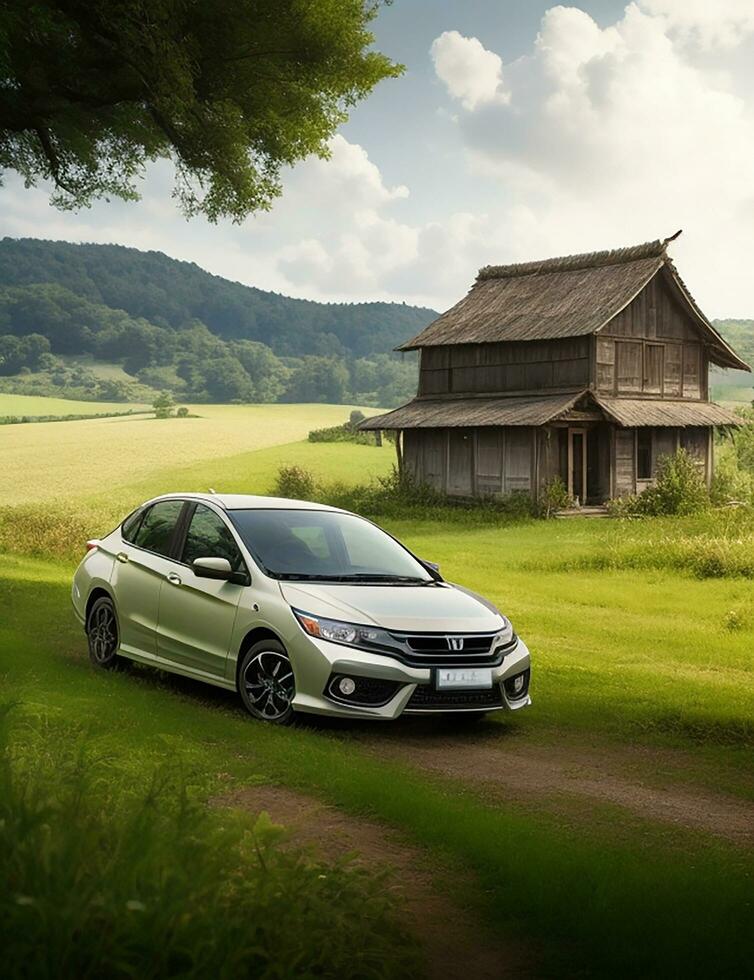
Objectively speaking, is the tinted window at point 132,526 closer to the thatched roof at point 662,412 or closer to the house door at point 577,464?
the house door at point 577,464

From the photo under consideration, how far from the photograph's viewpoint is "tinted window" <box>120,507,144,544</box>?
1320 cm

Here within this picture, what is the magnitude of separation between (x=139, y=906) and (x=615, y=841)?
3998 mm

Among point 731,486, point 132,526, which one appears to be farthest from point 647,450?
point 132,526

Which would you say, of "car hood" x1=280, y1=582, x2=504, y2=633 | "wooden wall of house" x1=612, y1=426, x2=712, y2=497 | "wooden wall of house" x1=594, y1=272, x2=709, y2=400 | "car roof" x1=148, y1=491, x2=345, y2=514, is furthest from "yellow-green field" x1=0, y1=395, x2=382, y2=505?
"car hood" x1=280, y1=582, x2=504, y2=633

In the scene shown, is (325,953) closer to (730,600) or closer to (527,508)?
(730,600)

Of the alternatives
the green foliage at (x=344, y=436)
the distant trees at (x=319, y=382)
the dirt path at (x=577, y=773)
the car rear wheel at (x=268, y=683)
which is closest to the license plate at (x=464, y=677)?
the dirt path at (x=577, y=773)

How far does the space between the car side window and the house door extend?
105 feet

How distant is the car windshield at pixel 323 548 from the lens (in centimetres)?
1126

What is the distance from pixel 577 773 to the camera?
363 inches

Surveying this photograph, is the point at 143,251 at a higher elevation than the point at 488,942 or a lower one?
higher

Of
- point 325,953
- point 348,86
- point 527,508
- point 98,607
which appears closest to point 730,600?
point 98,607

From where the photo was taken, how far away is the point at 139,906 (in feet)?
13.0

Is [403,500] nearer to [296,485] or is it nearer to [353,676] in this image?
[296,485]

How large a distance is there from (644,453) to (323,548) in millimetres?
36664
